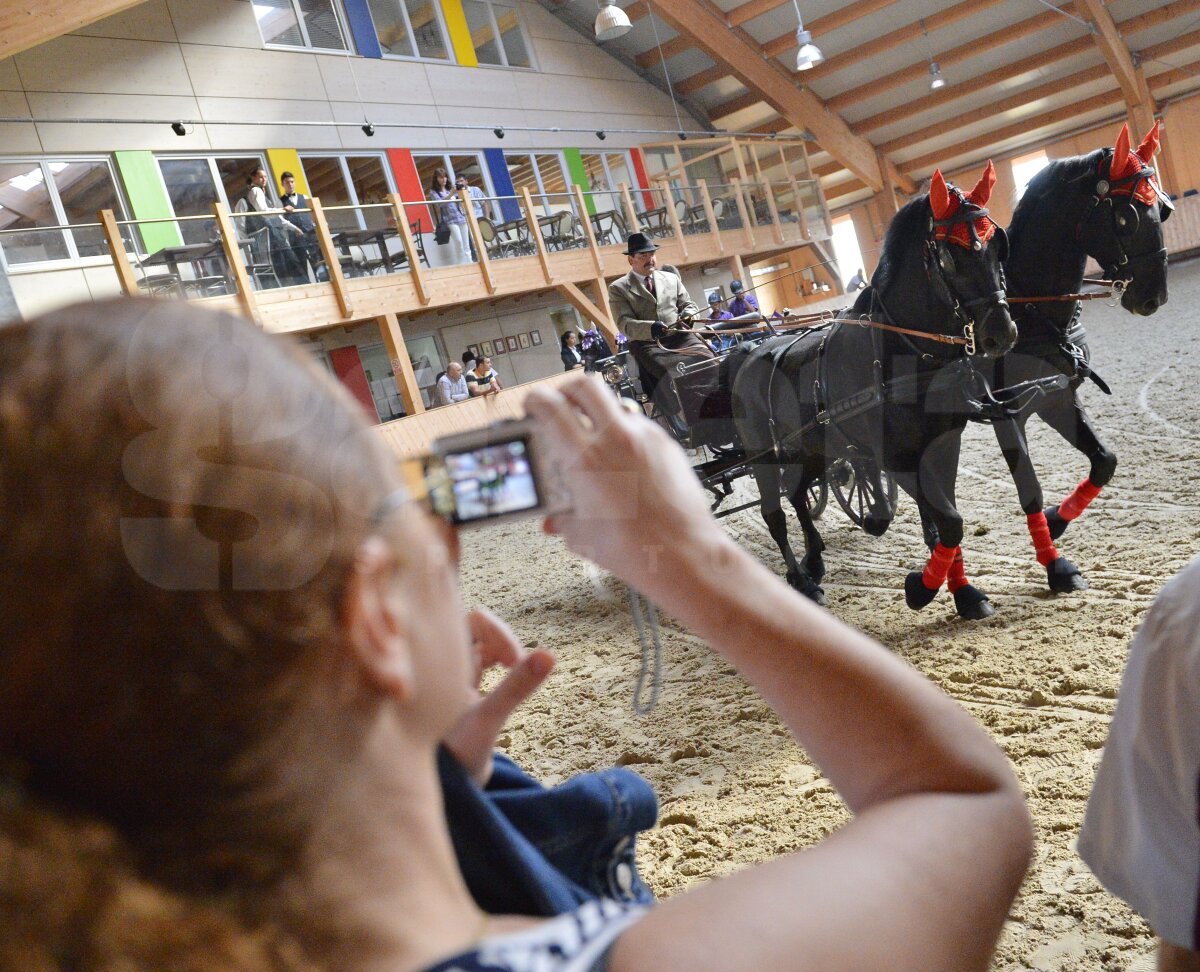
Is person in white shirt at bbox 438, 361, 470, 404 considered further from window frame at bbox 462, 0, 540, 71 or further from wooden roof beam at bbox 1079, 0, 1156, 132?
wooden roof beam at bbox 1079, 0, 1156, 132

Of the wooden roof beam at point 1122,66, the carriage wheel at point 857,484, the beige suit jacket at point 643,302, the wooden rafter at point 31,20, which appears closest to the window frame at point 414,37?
the wooden rafter at point 31,20

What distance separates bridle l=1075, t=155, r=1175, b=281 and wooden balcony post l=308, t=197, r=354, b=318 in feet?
30.4

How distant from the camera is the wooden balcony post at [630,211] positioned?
15.9 meters

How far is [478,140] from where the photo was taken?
16375mm

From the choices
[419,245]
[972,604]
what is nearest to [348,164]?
[419,245]

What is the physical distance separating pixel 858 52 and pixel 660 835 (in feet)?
60.1

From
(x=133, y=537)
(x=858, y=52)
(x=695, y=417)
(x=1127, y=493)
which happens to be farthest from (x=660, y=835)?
(x=858, y=52)

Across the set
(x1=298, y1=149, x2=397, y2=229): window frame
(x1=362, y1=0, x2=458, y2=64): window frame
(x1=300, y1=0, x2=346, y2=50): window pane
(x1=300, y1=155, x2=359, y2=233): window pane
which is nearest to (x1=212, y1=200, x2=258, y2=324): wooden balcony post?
(x1=298, y1=149, x2=397, y2=229): window frame

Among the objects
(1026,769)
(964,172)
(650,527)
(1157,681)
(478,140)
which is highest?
(478,140)

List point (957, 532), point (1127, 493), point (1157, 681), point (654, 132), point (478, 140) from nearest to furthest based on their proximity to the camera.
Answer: point (1157, 681), point (957, 532), point (1127, 493), point (478, 140), point (654, 132)

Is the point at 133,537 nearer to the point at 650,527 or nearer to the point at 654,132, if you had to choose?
the point at 650,527

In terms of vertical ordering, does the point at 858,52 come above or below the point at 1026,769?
above

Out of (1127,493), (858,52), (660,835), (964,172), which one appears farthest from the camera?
(964,172)

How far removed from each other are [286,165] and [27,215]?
13.1ft
